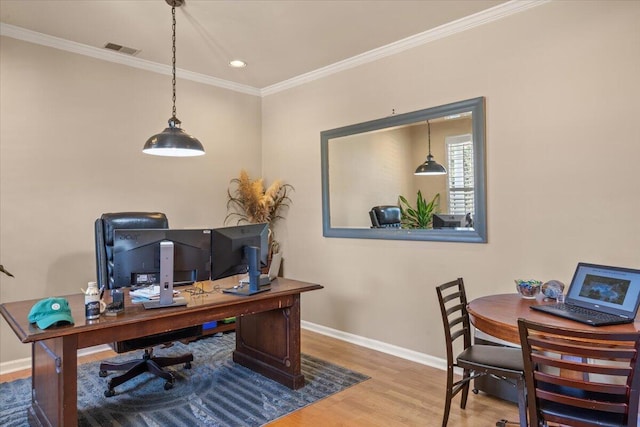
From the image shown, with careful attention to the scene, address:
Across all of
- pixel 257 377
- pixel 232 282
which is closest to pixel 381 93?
pixel 232 282

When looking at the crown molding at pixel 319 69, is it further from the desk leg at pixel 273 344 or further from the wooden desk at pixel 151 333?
the desk leg at pixel 273 344

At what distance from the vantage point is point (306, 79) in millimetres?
4500

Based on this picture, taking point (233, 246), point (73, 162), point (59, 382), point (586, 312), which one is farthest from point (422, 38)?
point (59, 382)

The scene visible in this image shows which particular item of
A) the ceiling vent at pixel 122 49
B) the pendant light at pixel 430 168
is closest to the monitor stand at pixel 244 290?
the pendant light at pixel 430 168

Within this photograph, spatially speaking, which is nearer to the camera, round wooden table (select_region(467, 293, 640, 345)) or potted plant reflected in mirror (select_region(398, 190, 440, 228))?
round wooden table (select_region(467, 293, 640, 345))

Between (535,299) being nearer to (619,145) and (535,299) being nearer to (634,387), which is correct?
(634,387)

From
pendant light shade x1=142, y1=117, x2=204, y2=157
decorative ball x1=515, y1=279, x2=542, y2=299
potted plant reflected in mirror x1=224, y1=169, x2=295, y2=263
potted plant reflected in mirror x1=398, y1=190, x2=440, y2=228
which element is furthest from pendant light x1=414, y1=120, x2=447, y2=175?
pendant light shade x1=142, y1=117, x2=204, y2=157

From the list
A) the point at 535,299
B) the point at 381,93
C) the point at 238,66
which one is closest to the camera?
the point at 535,299

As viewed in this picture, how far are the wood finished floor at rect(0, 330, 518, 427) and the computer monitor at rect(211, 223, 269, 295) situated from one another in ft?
3.04

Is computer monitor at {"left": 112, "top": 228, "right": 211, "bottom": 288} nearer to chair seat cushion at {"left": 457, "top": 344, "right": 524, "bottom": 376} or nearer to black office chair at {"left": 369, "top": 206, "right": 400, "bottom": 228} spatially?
chair seat cushion at {"left": 457, "top": 344, "right": 524, "bottom": 376}

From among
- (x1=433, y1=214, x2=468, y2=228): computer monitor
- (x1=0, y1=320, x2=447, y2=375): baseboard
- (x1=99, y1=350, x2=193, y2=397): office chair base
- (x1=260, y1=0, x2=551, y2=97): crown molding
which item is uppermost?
Result: (x1=260, y1=0, x2=551, y2=97): crown molding

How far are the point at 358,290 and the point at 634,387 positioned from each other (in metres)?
2.63

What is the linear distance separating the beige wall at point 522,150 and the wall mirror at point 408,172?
0.09 m

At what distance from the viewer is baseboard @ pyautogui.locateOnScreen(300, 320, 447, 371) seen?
338 cm
